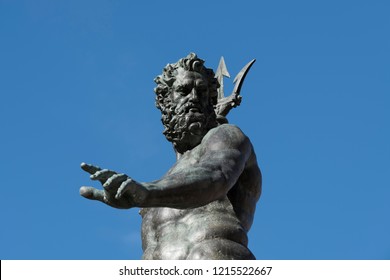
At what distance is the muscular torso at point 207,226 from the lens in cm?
1041

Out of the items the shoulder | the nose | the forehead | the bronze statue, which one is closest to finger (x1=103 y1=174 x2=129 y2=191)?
the bronze statue

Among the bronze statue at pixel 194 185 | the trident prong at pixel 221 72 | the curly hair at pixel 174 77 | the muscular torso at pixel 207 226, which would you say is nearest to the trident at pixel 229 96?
the trident prong at pixel 221 72

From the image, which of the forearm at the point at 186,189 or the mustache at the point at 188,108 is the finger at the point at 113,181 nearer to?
the forearm at the point at 186,189

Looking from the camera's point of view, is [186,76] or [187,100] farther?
[186,76]

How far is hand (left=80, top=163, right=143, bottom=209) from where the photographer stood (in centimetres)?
878

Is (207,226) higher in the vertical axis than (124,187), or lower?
higher

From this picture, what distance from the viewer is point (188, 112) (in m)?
11.6

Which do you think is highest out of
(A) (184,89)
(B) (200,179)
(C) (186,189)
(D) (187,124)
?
(A) (184,89)

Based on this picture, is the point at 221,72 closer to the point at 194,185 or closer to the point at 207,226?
the point at 207,226

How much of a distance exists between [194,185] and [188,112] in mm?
2266

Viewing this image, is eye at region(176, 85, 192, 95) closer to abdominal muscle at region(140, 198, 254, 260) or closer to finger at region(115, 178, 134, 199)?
abdominal muscle at region(140, 198, 254, 260)

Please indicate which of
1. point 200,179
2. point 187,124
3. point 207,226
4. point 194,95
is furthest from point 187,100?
point 200,179

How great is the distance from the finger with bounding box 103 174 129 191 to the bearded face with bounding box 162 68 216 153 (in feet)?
9.29
